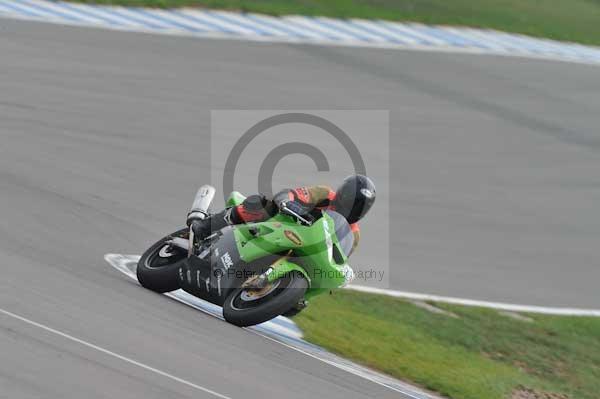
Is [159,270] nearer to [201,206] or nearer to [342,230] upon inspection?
[201,206]

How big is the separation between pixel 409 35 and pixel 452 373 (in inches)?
672

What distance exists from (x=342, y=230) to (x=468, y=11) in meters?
21.7

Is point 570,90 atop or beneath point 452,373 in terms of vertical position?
atop

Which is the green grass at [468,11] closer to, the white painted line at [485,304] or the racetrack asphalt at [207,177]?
the racetrack asphalt at [207,177]

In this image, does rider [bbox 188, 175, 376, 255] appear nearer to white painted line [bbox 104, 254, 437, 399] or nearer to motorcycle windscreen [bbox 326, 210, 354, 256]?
motorcycle windscreen [bbox 326, 210, 354, 256]

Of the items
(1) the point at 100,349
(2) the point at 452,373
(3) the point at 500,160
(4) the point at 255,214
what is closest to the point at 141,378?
(1) the point at 100,349

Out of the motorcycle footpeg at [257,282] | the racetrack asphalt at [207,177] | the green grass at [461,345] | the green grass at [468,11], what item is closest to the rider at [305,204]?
the motorcycle footpeg at [257,282]

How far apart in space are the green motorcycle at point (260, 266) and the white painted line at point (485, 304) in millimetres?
4104

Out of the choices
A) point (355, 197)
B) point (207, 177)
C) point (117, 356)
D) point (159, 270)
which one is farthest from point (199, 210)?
point (207, 177)

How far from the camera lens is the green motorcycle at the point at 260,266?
927cm

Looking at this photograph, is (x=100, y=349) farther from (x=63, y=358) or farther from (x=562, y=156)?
(x=562, y=156)

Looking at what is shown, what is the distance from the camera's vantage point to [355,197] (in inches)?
383

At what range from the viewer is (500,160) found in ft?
67.7

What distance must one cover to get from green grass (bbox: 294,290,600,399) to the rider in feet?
5.21
